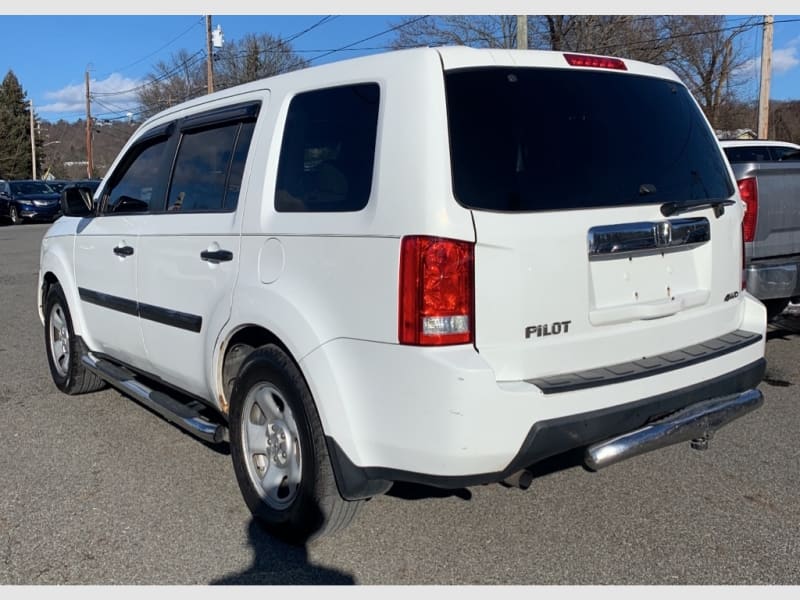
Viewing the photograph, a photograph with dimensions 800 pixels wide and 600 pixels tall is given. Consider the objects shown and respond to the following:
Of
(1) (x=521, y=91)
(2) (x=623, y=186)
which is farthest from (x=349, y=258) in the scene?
(2) (x=623, y=186)

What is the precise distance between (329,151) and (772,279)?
12.5ft

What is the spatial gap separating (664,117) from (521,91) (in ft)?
2.70

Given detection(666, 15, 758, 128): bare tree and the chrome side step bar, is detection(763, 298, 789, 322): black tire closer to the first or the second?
the chrome side step bar

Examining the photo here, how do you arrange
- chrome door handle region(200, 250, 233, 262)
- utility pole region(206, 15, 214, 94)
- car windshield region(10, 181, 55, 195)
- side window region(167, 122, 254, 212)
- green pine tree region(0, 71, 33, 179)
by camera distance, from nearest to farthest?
chrome door handle region(200, 250, 233, 262), side window region(167, 122, 254, 212), car windshield region(10, 181, 55, 195), utility pole region(206, 15, 214, 94), green pine tree region(0, 71, 33, 179)

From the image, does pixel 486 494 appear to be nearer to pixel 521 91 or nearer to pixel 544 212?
pixel 544 212

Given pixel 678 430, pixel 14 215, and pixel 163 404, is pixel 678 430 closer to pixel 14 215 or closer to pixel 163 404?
pixel 163 404

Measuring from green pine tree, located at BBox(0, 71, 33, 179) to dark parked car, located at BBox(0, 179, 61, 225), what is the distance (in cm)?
4856

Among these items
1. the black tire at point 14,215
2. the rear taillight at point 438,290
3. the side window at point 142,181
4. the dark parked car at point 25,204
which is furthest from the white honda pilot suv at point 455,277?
the black tire at point 14,215

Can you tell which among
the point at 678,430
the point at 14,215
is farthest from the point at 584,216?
the point at 14,215

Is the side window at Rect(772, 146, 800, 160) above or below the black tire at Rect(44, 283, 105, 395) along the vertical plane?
above

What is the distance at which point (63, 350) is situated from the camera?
5.75 meters

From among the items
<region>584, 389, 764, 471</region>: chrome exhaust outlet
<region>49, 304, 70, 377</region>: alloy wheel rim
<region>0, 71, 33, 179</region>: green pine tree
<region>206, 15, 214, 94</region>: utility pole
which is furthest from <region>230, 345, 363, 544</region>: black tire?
<region>0, 71, 33, 179</region>: green pine tree

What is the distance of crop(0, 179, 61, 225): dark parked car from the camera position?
2964 centimetres

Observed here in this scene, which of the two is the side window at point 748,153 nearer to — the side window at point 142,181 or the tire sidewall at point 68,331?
the side window at point 142,181
